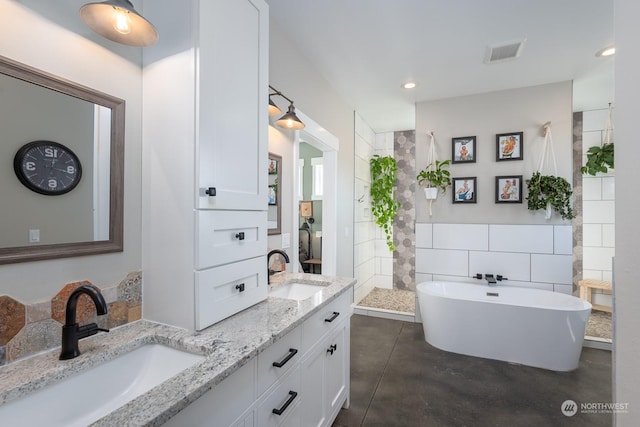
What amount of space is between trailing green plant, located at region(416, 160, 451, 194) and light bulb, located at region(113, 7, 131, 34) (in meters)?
3.24

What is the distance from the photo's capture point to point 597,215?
3846 millimetres

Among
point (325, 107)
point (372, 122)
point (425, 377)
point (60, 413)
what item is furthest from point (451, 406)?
point (372, 122)

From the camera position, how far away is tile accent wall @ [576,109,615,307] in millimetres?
3768

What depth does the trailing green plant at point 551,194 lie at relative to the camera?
306 cm

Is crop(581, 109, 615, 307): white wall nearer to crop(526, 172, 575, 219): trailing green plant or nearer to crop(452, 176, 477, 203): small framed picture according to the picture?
crop(526, 172, 575, 219): trailing green plant

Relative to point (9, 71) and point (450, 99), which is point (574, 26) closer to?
point (450, 99)

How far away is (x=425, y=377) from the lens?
8.04 ft

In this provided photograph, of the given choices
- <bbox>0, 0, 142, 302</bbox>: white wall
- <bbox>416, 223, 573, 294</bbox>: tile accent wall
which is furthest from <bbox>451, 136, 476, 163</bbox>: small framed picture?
<bbox>0, 0, 142, 302</bbox>: white wall

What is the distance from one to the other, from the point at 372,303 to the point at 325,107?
9.06 feet

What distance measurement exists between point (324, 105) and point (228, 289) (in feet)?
7.73

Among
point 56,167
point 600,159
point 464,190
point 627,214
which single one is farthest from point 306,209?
point 627,214

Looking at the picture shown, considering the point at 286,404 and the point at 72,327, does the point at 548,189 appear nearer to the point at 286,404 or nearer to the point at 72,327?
the point at 286,404

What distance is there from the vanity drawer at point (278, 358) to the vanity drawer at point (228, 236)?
0.41 meters

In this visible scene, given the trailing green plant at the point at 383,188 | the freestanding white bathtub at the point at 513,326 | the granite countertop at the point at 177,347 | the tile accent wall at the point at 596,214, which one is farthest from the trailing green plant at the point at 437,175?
the granite countertop at the point at 177,347
